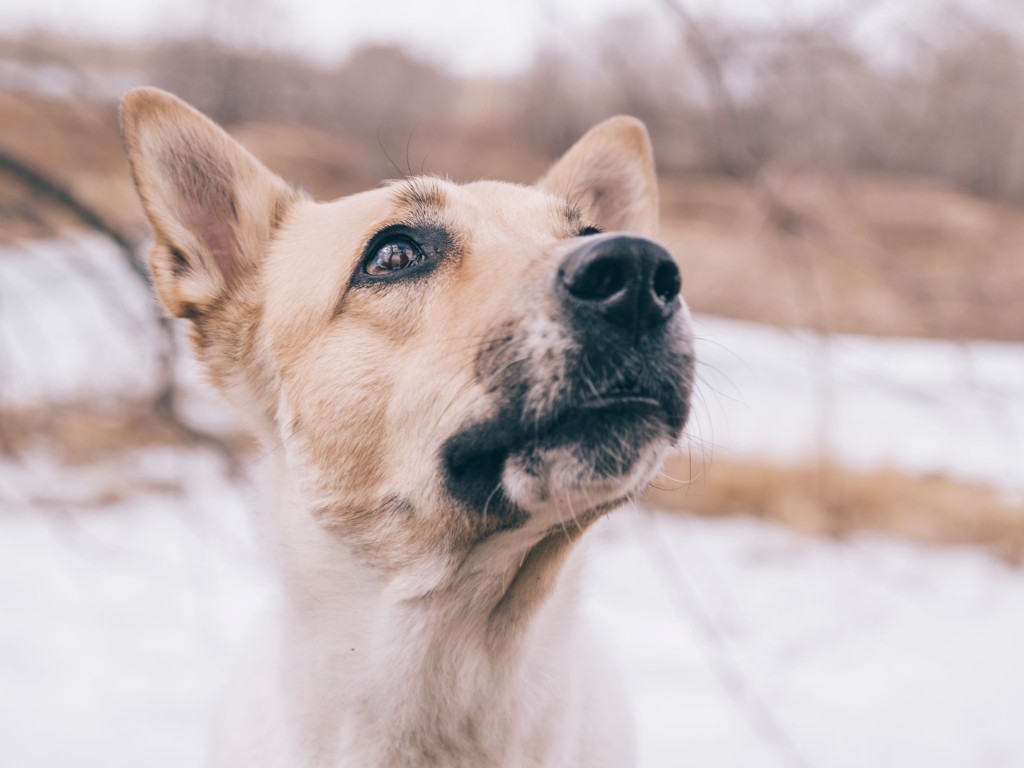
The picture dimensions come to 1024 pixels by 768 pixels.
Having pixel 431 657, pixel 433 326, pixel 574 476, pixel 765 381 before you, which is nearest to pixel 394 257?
pixel 433 326

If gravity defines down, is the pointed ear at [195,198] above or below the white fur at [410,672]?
above

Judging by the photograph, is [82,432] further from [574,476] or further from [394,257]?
[574,476]

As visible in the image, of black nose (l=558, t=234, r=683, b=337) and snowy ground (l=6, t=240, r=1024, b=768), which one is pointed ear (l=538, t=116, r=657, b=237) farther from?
black nose (l=558, t=234, r=683, b=337)

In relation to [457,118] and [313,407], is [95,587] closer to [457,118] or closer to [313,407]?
[313,407]

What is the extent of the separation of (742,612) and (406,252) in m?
5.07

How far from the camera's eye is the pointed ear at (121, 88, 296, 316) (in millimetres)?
2227

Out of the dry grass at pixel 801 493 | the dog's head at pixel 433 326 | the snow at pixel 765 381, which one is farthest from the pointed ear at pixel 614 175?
the dry grass at pixel 801 493

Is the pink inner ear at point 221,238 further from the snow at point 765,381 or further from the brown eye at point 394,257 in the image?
the snow at point 765,381

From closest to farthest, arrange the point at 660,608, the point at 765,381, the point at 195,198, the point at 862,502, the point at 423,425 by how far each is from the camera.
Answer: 1. the point at 423,425
2. the point at 195,198
3. the point at 660,608
4. the point at 862,502
5. the point at 765,381

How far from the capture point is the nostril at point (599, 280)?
1.56 metres

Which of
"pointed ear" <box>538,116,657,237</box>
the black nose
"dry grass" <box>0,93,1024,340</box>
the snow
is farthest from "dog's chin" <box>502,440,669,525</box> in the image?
"dry grass" <box>0,93,1024,340</box>

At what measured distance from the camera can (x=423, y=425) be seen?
6.10 feet

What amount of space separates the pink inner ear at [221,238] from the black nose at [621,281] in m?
1.31

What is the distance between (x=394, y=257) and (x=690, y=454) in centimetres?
96
